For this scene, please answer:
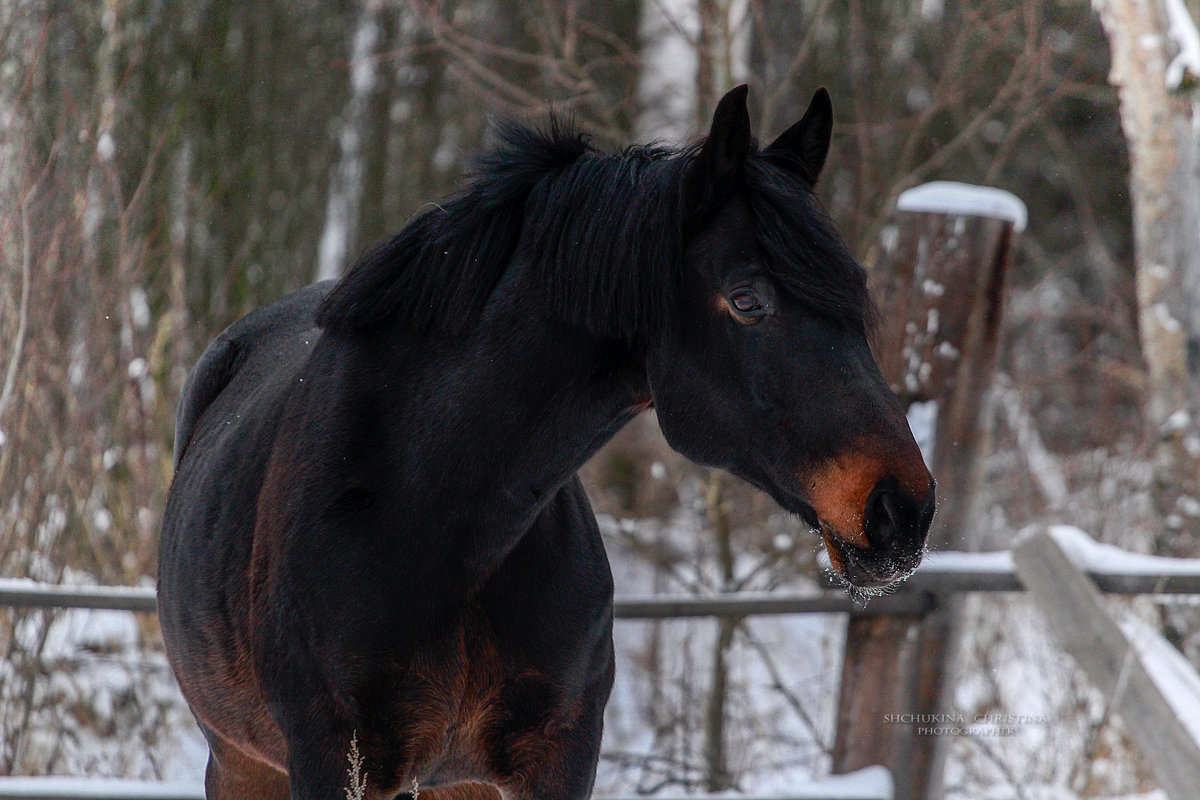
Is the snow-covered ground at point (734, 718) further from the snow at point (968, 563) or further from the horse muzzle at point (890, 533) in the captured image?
the horse muzzle at point (890, 533)

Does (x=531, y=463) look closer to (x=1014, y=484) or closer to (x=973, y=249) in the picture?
(x=973, y=249)

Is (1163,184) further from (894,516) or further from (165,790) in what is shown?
(165,790)

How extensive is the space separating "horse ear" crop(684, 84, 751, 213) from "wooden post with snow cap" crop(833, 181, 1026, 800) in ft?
6.17

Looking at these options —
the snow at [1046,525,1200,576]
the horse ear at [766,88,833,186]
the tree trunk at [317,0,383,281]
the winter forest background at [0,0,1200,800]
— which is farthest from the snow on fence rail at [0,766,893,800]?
the tree trunk at [317,0,383,281]

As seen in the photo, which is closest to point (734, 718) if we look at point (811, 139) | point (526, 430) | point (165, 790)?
point (165, 790)

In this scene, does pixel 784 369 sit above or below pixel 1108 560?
above

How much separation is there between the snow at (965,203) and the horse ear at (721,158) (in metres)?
1.98

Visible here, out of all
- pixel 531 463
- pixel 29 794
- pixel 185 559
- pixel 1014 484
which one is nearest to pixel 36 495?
pixel 29 794

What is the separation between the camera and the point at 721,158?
1.90m

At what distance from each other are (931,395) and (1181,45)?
7.14 feet

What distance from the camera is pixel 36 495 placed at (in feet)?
15.5

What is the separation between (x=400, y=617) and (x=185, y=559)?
84cm

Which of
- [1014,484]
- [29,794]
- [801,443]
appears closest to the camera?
[801,443]

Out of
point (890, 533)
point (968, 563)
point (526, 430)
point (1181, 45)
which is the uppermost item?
point (1181, 45)
